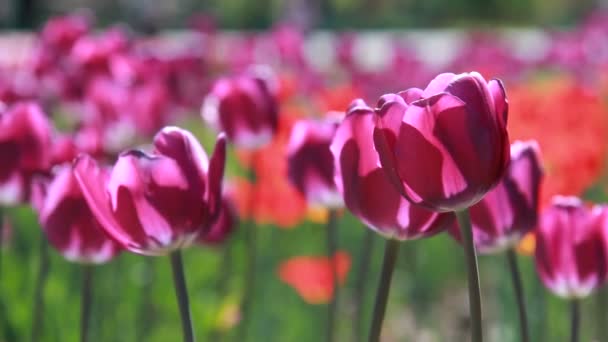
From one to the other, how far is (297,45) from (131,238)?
11.2 ft

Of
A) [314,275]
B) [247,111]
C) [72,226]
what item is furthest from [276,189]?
[72,226]

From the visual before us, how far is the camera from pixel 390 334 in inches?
99.6

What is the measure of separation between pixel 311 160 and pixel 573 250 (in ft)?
1.09

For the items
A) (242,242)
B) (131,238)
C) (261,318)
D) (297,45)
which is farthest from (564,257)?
(297,45)

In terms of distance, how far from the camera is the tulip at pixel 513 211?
91 cm

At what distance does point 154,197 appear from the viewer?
0.80 m

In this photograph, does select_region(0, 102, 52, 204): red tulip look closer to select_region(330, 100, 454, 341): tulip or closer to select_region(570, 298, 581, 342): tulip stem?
select_region(330, 100, 454, 341): tulip

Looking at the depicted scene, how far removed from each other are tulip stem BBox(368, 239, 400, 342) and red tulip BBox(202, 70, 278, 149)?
623mm

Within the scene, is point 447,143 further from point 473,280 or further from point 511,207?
point 511,207

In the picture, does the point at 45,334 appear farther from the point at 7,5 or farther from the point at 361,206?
the point at 7,5

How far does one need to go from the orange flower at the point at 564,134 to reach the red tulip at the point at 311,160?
47cm

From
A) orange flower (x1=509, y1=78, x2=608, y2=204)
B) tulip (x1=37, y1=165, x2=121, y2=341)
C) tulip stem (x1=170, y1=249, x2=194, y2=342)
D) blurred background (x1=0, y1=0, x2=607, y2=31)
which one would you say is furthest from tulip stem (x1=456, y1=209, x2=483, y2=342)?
blurred background (x1=0, y1=0, x2=607, y2=31)

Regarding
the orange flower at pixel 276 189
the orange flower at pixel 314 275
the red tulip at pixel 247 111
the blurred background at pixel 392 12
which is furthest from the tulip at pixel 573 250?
the blurred background at pixel 392 12

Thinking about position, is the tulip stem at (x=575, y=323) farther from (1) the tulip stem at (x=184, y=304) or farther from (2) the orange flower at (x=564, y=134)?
(2) the orange flower at (x=564, y=134)
